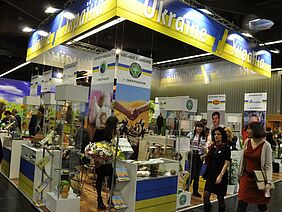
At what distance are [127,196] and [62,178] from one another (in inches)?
36.6

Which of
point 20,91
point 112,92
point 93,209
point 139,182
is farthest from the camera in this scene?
point 20,91

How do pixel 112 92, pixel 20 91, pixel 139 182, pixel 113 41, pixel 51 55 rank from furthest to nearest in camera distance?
1. pixel 20 91
2. pixel 113 41
3. pixel 51 55
4. pixel 112 92
5. pixel 139 182

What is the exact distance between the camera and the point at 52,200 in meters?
3.75

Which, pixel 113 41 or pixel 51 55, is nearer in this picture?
pixel 51 55

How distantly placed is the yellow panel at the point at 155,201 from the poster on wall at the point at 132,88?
82.3 inches

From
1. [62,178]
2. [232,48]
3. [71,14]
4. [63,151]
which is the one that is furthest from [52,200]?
[232,48]

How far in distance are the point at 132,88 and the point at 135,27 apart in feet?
10.1

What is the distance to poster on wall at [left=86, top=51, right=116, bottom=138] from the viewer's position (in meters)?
5.74

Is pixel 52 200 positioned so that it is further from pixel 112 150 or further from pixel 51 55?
pixel 51 55

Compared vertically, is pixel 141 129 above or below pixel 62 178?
above

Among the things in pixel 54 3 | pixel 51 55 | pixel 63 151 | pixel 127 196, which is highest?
pixel 54 3

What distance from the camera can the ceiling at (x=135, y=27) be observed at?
5.54 meters

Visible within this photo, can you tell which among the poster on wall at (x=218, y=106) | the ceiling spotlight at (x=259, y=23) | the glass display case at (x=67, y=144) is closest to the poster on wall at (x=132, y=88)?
the glass display case at (x=67, y=144)

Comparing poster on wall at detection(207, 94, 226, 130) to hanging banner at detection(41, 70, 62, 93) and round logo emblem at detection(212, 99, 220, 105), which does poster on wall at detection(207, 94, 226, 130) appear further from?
hanging banner at detection(41, 70, 62, 93)
